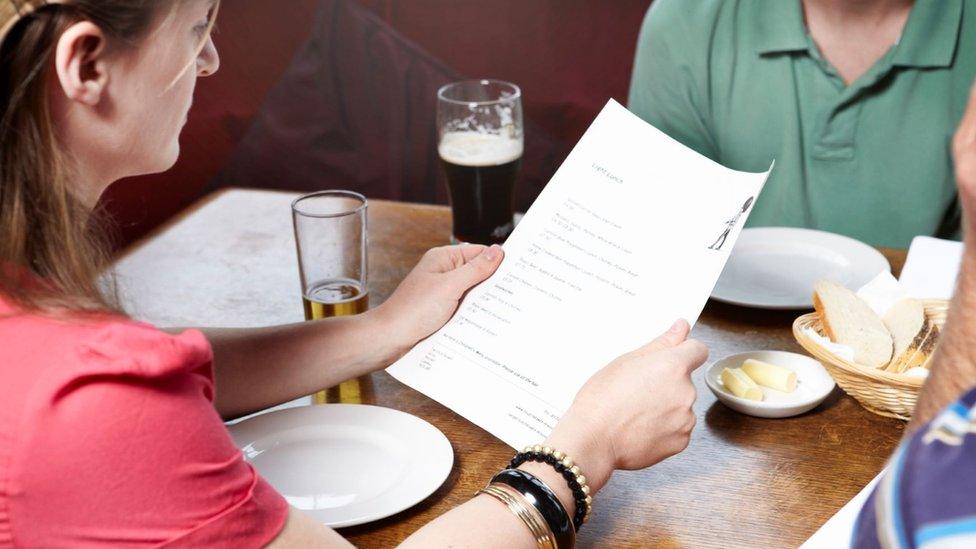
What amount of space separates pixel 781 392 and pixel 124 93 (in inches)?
25.3

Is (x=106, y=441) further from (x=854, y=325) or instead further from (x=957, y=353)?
(x=854, y=325)

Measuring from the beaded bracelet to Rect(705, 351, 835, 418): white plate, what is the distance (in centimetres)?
22

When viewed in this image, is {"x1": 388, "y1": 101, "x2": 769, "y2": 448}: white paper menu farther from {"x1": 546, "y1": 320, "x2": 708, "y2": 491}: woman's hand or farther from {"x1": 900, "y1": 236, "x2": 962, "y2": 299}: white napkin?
{"x1": 900, "y1": 236, "x2": 962, "y2": 299}: white napkin

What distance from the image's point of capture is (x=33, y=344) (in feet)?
2.06

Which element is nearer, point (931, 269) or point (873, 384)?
point (873, 384)

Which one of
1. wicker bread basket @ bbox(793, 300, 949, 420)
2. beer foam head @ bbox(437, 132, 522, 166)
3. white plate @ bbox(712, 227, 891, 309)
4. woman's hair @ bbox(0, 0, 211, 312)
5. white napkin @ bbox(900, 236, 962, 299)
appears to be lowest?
white plate @ bbox(712, 227, 891, 309)

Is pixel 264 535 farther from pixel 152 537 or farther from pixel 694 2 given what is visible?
pixel 694 2

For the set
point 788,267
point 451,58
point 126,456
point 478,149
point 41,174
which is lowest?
point 451,58

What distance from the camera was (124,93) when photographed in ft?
2.40

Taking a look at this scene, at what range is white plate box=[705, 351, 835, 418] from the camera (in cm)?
97

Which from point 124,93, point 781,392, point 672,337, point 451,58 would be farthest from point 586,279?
point 451,58

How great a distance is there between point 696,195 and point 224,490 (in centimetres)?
53

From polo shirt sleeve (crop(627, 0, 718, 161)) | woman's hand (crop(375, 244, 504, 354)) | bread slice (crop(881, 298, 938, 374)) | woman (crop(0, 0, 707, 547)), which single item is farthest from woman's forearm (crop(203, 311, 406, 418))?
polo shirt sleeve (crop(627, 0, 718, 161))

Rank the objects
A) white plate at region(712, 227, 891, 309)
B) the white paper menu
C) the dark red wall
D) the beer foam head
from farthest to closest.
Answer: the dark red wall
the beer foam head
white plate at region(712, 227, 891, 309)
the white paper menu
